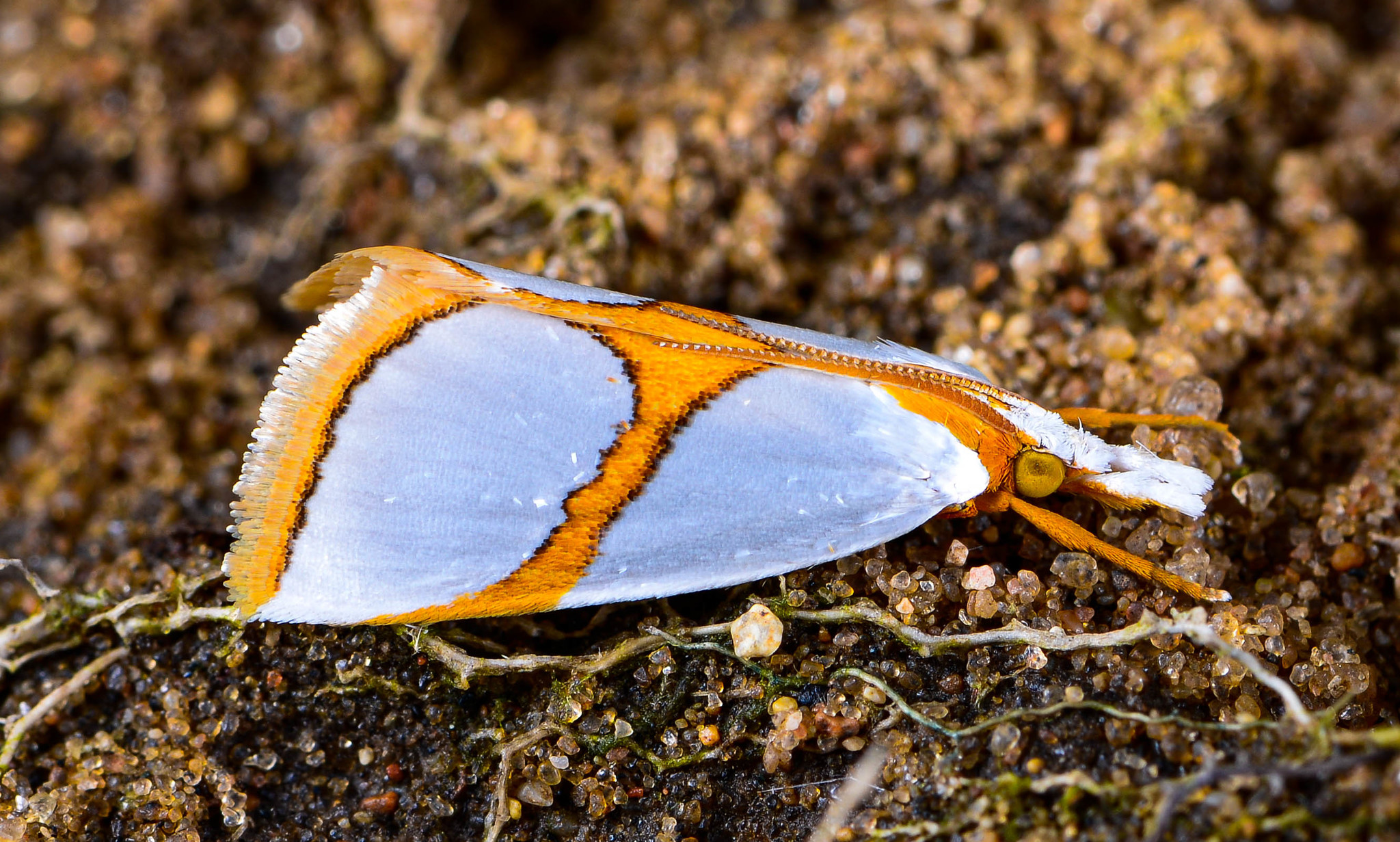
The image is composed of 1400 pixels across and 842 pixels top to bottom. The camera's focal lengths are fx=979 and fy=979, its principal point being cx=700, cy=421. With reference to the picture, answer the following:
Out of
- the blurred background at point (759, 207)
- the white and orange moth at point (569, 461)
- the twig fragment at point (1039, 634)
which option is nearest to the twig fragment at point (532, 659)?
the white and orange moth at point (569, 461)

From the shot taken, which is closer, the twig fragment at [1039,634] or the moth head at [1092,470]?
the twig fragment at [1039,634]

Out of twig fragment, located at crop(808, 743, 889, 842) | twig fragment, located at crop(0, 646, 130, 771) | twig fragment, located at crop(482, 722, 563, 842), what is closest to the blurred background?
twig fragment, located at crop(0, 646, 130, 771)

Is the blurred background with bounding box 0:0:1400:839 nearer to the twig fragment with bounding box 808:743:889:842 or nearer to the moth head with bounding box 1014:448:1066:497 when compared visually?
the moth head with bounding box 1014:448:1066:497

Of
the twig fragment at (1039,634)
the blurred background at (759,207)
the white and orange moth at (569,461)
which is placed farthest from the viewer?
the blurred background at (759,207)

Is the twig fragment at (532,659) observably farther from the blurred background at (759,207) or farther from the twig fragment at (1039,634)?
the blurred background at (759,207)

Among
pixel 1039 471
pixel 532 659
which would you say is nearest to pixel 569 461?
pixel 532 659

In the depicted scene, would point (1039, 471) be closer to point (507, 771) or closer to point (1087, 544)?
point (1087, 544)

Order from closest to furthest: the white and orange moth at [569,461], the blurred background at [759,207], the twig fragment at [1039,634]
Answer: the twig fragment at [1039,634], the white and orange moth at [569,461], the blurred background at [759,207]
